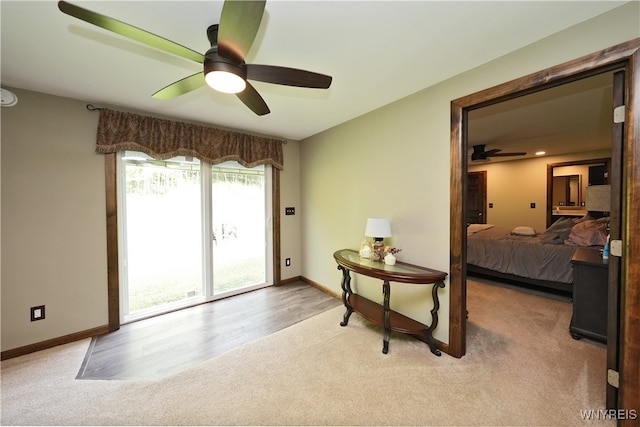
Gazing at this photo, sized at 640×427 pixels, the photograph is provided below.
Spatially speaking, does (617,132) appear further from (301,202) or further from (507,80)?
(301,202)

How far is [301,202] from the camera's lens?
3.97 meters

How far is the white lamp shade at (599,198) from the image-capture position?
219 centimetres

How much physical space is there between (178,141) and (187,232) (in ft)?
3.75

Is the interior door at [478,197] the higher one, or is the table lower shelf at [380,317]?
the interior door at [478,197]

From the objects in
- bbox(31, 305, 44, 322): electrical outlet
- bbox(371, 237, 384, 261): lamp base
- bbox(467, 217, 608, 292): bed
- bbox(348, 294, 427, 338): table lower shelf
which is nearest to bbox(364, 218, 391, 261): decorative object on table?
bbox(371, 237, 384, 261): lamp base

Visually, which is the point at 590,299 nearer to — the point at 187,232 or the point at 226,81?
the point at 226,81

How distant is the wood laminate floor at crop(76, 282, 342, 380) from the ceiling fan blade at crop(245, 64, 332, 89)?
2.26 metres

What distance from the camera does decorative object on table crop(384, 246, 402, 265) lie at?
2309 mm

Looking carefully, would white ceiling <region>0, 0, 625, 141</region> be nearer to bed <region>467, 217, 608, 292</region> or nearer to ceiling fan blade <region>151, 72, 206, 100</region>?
ceiling fan blade <region>151, 72, 206, 100</region>

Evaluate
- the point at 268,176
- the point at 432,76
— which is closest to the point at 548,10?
the point at 432,76

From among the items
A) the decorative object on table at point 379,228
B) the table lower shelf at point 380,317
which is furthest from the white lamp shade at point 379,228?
the table lower shelf at point 380,317

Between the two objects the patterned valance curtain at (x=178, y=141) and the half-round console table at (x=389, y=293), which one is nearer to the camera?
the half-round console table at (x=389, y=293)

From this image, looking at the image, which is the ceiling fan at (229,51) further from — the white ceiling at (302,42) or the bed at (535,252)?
the bed at (535,252)

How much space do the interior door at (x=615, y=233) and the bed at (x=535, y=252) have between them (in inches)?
90.8
